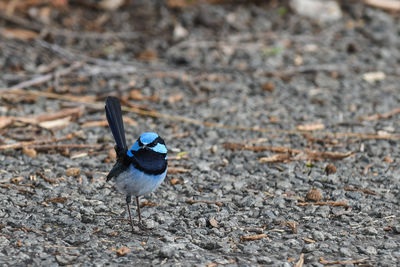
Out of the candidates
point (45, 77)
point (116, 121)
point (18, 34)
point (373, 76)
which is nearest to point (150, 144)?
point (116, 121)

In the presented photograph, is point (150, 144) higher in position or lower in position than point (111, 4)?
lower

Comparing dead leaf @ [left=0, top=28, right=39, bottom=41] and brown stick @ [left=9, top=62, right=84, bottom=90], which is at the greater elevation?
dead leaf @ [left=0, top=28, right=39, bottom=41]

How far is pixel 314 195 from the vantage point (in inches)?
155

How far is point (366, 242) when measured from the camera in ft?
11.1

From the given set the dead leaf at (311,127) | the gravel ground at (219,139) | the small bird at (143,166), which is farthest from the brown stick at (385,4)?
the small bird at (143,166)

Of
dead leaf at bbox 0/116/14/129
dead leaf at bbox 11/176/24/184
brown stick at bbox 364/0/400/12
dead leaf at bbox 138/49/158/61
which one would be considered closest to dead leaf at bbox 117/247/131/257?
dead leaf at bbox 11/176/24/184

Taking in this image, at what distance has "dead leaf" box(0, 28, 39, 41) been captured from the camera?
6844 mm

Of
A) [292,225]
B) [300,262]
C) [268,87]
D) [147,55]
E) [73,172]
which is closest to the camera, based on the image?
[300,262]

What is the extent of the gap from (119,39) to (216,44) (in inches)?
48.1

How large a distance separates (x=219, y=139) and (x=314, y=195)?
136 centimetres

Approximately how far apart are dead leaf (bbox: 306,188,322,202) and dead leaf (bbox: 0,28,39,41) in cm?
424

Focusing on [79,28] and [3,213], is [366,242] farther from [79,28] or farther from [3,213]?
[79,28]

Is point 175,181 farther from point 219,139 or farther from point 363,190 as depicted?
point 363,190

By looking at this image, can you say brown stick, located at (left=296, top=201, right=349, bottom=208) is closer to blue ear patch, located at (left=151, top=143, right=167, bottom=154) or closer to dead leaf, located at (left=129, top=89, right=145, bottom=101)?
blue ear patch, located at (left=151, top=143, right=167, bottom=154)
